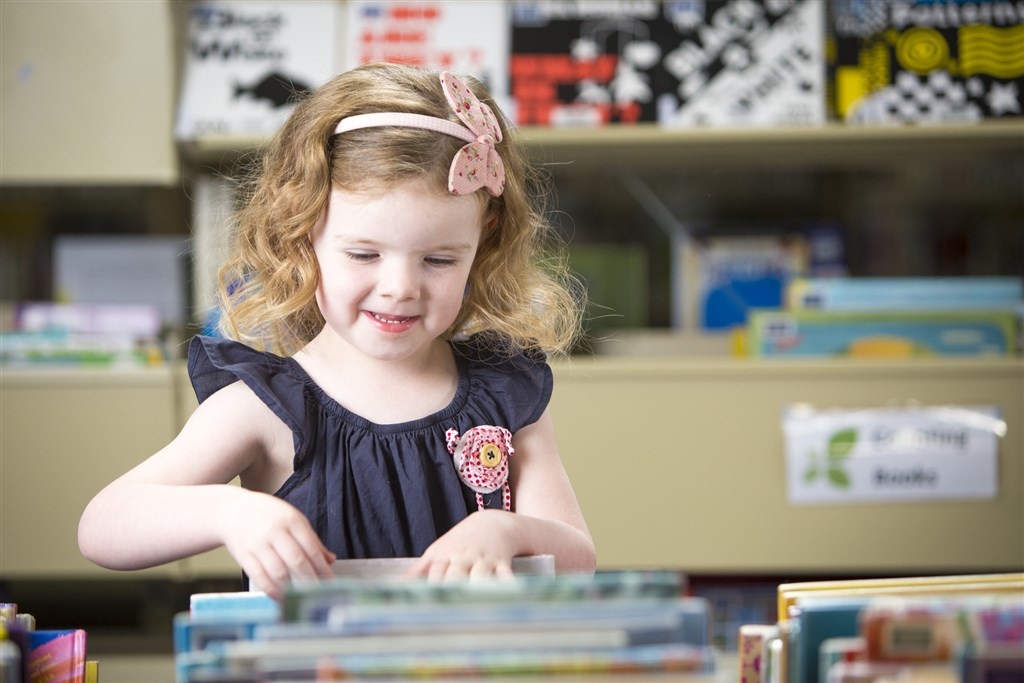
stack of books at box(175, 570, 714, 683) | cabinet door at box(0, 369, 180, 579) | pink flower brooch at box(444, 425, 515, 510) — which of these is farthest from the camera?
cabinet door at box(0, 369, 180, 579)

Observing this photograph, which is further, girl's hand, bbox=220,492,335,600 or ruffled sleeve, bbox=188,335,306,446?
ruffled sleeve, bbox=188,335,306,446

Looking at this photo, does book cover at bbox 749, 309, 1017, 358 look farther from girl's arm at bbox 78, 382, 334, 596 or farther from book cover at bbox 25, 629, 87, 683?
book cover at bbox 25, 629, 87, 683

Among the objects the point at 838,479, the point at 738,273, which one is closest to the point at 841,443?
the point at 838,479

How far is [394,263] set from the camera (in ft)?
2.96

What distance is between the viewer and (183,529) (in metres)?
0.82

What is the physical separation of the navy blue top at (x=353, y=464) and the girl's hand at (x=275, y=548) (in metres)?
0.20

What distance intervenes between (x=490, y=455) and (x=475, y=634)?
1.50ft

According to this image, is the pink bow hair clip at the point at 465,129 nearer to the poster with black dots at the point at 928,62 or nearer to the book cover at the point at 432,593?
the book cover at the point at 432,593

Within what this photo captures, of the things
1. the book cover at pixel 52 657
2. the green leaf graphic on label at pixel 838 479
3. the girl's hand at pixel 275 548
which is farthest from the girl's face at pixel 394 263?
the green leaf graphic on label at pixel 838 479

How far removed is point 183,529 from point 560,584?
36cm

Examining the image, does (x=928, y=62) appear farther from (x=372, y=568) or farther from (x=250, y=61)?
(x=372, y=568)

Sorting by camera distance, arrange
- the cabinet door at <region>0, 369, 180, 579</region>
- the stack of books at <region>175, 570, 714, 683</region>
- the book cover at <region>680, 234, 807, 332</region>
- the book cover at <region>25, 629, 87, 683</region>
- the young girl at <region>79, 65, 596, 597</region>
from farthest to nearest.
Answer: the book cover at <region>680, 234, 807, 332</region> → the cabinet door at <region>0, 369, 180, 579</region> → the young girl at <region>79, 65, 596, 597</region> → the book cover at <region>25, 629, 87, 683</region> → the stack of books at <region>175, 570, 714, 683</region>

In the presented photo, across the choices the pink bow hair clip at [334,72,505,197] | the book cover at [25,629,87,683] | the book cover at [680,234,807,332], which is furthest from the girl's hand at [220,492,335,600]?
the book cover at [680,234,807,332]

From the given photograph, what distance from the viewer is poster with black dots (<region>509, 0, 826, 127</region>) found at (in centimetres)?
220
